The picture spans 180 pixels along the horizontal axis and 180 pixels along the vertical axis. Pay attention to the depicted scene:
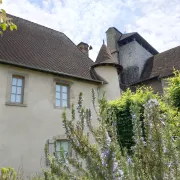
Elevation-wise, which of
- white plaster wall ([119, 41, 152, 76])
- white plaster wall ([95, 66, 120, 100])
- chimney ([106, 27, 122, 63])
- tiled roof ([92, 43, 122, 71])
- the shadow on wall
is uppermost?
chimney ([106, 27, 122, 63])

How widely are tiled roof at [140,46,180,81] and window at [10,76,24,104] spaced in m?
11.2

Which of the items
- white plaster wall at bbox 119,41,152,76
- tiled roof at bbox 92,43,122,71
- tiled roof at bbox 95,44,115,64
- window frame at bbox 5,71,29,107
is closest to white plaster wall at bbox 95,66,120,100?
tiled roof at bbox 92,43,122,71

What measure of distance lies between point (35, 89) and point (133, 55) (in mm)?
13832

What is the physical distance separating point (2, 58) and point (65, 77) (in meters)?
3.01

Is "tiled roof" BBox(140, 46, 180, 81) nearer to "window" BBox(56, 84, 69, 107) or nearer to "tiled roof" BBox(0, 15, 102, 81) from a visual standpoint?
"tiled roof" BBox(0, 15, 102, 81)

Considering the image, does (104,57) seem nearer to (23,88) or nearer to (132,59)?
(23,88)

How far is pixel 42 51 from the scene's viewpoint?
36.7ft

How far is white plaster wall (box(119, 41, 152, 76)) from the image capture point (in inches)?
800

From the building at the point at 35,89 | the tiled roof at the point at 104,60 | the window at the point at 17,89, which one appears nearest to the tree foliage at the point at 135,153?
the building at the point at 35,89

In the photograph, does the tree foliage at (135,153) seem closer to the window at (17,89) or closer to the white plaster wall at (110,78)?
the window at (17,89)

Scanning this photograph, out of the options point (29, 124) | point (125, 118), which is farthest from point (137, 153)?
point (29, 124)

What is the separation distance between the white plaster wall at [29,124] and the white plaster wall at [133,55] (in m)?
12.6

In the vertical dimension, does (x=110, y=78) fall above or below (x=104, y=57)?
below

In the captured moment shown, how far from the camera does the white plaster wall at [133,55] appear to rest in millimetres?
20328
